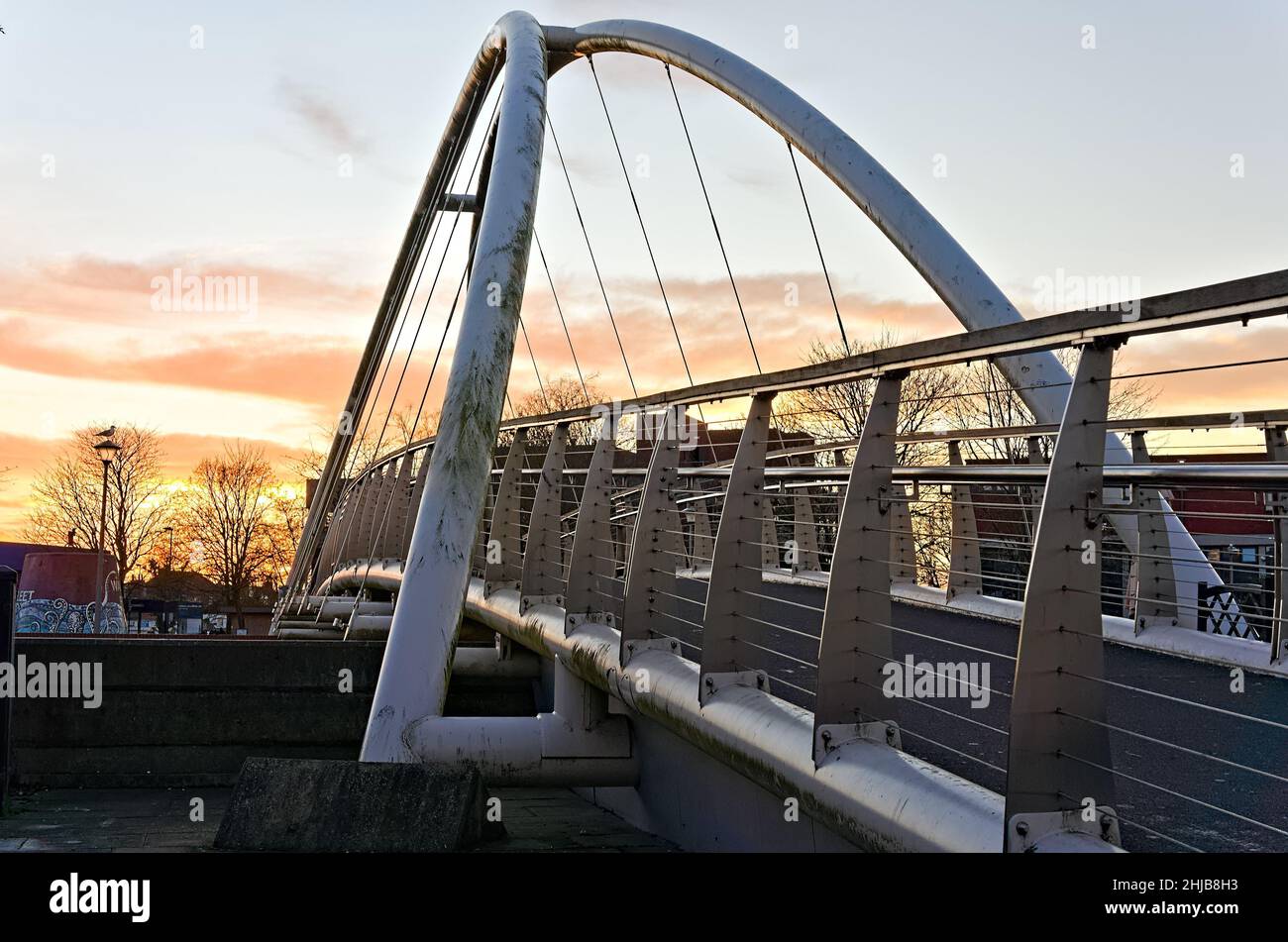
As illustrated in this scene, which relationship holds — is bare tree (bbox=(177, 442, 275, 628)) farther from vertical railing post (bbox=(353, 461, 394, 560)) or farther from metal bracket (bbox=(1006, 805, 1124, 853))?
metal bracket (bbox=(1006, 805, 1124, 853))

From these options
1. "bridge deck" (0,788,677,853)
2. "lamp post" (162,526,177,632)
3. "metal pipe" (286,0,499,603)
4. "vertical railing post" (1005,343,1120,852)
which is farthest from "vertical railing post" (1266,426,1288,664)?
"lamp post" (162,526,177,632)

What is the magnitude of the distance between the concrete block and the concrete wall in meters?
3.55

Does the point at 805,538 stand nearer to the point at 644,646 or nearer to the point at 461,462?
the point at 461,462

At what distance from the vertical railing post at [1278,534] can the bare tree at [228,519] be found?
224 feet

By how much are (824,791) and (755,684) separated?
130 cm

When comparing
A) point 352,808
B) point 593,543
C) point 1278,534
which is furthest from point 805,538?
point 352,808

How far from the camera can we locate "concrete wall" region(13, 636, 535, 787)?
8.95m

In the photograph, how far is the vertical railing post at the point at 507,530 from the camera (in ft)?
34.7

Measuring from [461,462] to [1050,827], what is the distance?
232 inches

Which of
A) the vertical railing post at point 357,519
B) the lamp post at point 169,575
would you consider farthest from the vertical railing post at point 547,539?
the lamp post at point 169,575

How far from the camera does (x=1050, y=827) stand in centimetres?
330

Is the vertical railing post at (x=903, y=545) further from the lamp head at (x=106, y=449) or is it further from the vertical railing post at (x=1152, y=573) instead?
the lamp head at (x=106, y=449)
